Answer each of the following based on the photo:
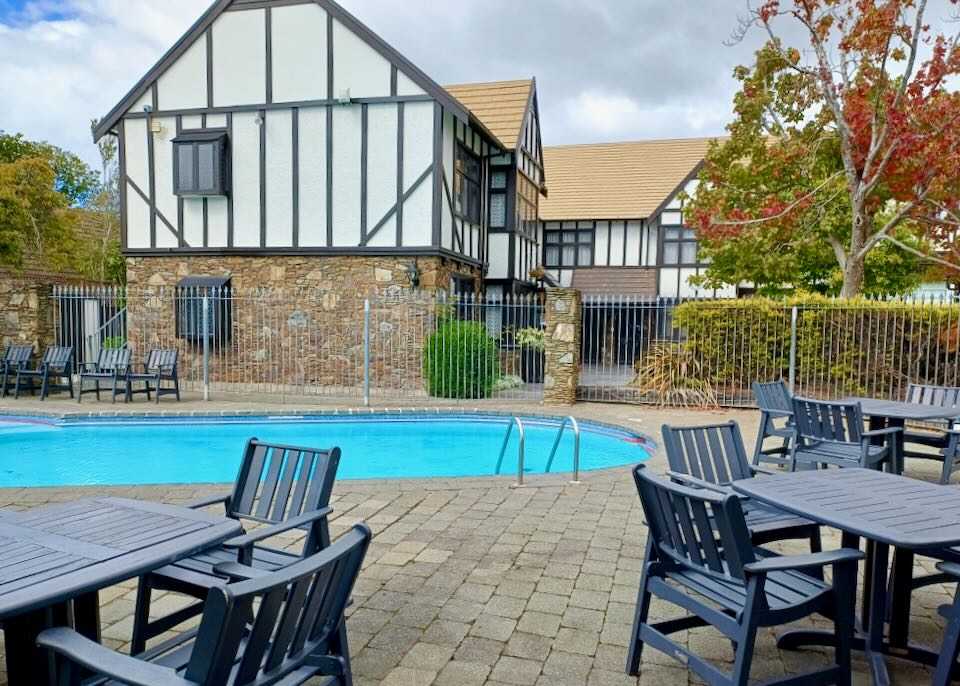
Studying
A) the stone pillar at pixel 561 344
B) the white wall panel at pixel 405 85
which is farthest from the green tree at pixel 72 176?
the stone pillar at pixel 561 344

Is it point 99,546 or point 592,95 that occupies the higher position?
point 592,95

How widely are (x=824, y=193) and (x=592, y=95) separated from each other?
29.0 meters

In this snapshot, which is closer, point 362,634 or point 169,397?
point 362,634

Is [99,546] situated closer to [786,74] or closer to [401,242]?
[401,242]

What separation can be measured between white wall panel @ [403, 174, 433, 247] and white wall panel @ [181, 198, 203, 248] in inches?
177

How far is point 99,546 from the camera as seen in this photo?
2.04 m

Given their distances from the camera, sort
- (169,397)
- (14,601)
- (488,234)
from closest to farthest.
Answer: (14,601) < (169,397) < (488,234)

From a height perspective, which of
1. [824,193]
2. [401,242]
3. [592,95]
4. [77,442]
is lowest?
[77,442]

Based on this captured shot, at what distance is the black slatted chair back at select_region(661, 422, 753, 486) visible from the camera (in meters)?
3.21

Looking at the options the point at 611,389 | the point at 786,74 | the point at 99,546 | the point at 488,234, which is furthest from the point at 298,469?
the point at 488,234

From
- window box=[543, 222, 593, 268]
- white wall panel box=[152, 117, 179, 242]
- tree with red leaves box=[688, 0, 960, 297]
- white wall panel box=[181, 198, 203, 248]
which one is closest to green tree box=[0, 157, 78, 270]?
white wall panel box=[152, 117, 179, 242]

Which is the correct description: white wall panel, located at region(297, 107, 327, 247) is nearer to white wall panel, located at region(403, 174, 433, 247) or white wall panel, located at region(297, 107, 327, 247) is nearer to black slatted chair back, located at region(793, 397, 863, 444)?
white wall panel, located at region(403, 174, 433, 247)

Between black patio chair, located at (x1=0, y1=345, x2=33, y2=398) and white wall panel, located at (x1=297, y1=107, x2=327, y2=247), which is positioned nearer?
black patio chair, located at (x1=0, y1=345, x2=33, y2=398)

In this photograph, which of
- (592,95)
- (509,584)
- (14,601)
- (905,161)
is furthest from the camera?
(592,95)
